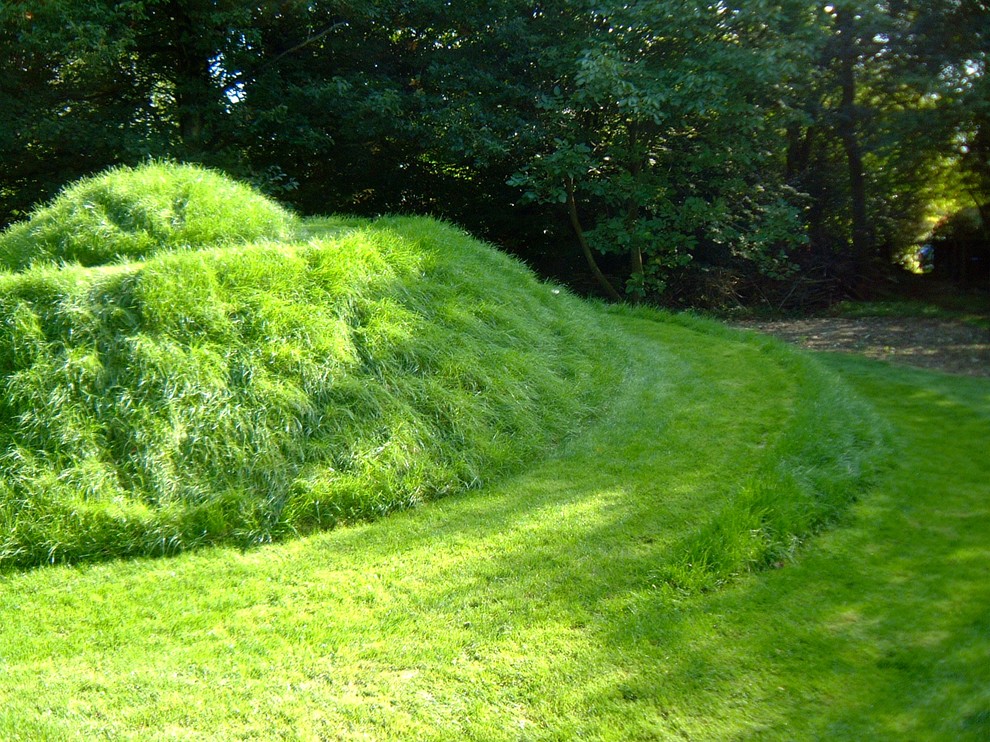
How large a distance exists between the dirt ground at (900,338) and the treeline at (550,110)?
3.66 ft

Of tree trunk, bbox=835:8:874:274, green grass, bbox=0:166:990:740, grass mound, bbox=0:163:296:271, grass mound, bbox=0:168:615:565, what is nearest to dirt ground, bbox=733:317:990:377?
green grass, bbox=0:166:990:740

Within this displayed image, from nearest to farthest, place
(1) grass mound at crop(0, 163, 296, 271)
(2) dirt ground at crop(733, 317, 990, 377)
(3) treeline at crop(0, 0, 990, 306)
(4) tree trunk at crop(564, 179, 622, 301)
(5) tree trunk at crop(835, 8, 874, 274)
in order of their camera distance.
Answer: (1) grass mound at crop(0, 163, 296, 271), (2) dirt ground at crop(733, 317, 990, 377), (3) treeline at crop(0, 0, 990, 306), (4) tree trunk at crop(564, 179, 622, 301), (5) tree trunk at crop(835, 8, 874, 274)

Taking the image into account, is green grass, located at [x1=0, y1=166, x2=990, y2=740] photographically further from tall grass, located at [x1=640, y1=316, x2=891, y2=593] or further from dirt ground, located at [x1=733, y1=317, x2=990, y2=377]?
dirt ground, located at [x1=733, y1=317, x2=990, y2=377]

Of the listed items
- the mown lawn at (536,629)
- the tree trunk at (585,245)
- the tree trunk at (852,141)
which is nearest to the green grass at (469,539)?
the mown lawn at (536,629)

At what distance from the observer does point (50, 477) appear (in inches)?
137

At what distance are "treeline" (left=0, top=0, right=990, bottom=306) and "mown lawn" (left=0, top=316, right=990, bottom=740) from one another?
5992 millimetres

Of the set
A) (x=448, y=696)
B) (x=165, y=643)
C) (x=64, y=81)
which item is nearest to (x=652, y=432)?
(x=448, y=696)

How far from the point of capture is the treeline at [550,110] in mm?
8812

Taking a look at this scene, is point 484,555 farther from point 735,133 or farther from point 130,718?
point 735,133

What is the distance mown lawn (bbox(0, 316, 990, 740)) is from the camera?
227 centimetres

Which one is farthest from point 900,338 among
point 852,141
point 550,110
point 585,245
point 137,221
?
point 137,221

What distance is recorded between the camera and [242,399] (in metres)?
4.00

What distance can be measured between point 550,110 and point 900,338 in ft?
17.2

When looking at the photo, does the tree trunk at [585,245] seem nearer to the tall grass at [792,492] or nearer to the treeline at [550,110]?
the treeline at [550,110]
